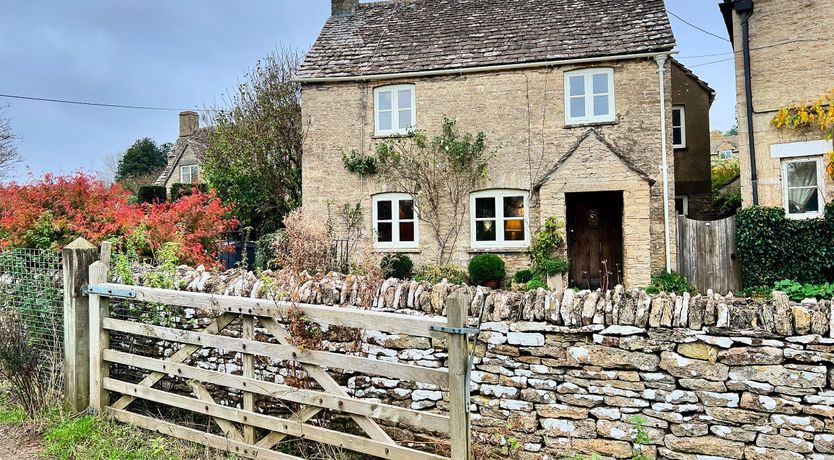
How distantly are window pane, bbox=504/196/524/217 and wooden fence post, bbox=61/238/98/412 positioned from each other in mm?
11529

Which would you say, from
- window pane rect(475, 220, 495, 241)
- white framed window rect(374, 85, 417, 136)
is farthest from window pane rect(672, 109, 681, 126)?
white framed window rect(374, 85, 417, 136)

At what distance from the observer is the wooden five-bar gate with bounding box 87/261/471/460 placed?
136 inches

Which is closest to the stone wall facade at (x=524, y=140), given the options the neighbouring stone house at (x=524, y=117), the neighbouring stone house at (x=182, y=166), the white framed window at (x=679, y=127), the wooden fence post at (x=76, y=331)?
the neighbouring stone house at (x=524, y=117)

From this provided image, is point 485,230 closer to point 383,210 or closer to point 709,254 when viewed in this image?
point 383,210

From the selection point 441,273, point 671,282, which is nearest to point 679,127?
point 671,282

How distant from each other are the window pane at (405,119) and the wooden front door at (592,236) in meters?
5.37

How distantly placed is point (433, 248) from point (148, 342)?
10.5m

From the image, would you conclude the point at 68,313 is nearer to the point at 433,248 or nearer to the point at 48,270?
the point at 48,270

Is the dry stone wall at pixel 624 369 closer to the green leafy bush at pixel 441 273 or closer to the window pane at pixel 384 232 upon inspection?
the green leafy bush at pixel 441 273

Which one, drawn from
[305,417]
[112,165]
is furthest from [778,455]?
[112,165]

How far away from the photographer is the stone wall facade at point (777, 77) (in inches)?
492

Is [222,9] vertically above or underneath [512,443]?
above

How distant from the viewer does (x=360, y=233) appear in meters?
16.0

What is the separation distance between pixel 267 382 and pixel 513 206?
38.2 feet
